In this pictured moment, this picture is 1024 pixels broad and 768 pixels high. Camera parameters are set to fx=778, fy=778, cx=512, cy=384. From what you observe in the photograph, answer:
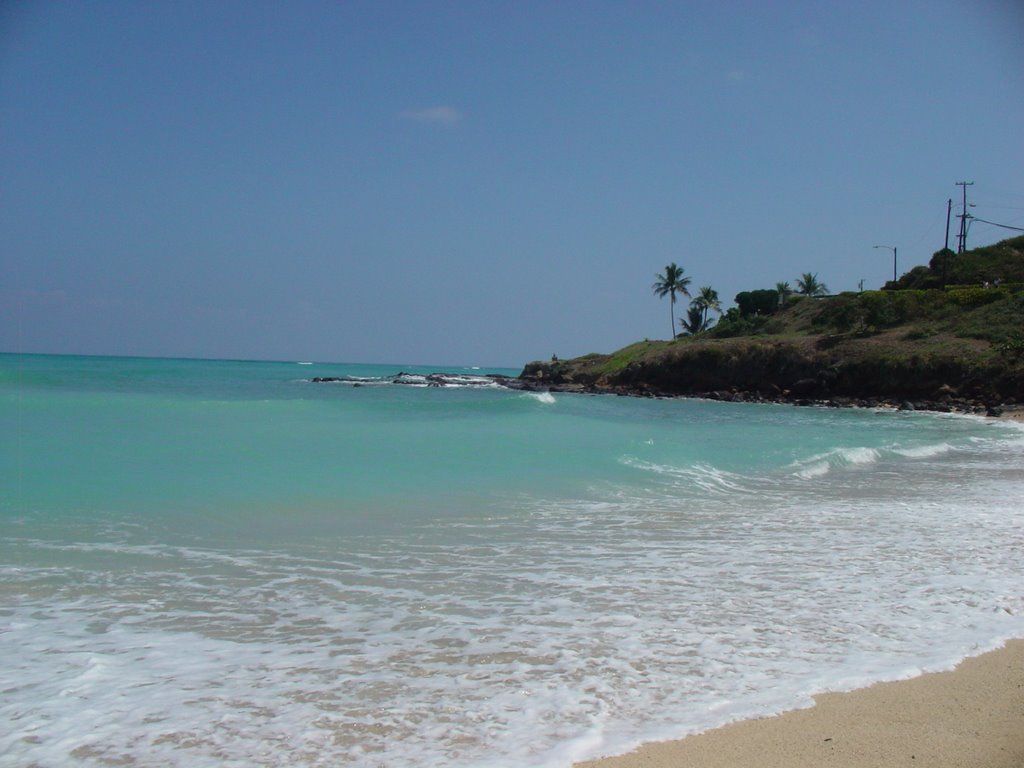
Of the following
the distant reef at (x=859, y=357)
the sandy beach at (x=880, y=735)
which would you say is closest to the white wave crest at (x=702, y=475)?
the sandy beach at (x=880, y=735)

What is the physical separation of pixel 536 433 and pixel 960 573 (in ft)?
47.1

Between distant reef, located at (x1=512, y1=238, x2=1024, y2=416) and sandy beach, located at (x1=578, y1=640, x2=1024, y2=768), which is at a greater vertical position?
distant reef, located at (x1=512, y1=238, x2=1024, y2=416)

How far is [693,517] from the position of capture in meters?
9.84

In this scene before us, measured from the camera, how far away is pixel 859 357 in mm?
44469

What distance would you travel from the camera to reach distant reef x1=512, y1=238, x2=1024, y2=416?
128ft

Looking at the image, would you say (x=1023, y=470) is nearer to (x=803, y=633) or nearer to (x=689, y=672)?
(x=803, y=633)

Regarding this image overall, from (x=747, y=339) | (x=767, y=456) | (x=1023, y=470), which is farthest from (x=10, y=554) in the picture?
(x=747, y=339)

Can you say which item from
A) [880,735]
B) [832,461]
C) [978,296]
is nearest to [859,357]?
[978,296]

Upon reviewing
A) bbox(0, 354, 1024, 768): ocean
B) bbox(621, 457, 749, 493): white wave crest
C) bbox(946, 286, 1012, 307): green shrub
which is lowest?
bbox(0, 354, 1024, 768): ocean

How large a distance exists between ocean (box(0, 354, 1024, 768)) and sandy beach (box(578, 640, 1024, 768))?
0.15 meters

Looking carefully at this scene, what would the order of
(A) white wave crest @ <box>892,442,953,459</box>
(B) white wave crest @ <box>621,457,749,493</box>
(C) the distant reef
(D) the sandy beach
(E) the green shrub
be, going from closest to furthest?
(D) the sandy beach, (B) white wave crest @ <box>621,457,749,493</box>, (A) white wave crest @ <box>892,442,953,459</box>, (C) the distant reef, (E) the green shrub

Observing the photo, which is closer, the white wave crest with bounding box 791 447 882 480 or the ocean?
the ocean

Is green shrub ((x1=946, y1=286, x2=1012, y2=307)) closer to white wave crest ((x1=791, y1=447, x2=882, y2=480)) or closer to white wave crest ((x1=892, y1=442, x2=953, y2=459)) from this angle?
white wave crest ((x1=892, y1=442, x2=953, y2=459))

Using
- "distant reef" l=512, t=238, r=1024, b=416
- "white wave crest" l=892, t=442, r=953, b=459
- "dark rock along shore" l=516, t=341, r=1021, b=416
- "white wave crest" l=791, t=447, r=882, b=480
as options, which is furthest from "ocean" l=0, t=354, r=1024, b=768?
"distant reef" l=512, t=238, r=1024, b=416
